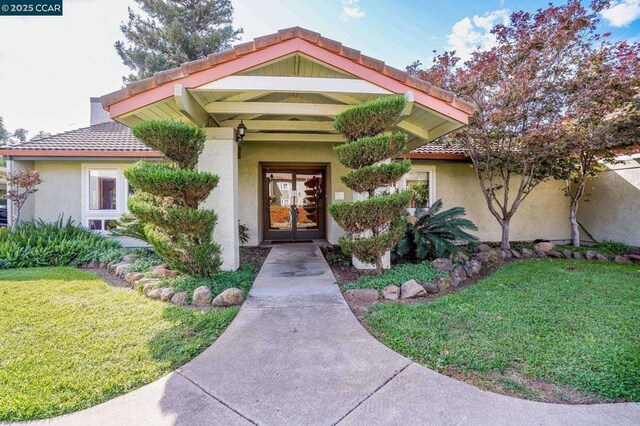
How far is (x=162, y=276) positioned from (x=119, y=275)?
1434 millimetres

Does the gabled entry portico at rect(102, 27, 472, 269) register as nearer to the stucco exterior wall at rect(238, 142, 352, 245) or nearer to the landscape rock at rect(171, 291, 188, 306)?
the landscape rock at rect(171, 291, 188, 306)

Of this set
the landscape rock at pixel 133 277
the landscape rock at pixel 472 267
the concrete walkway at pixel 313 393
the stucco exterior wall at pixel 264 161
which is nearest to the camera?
the concrete walkway at pixel 313 393

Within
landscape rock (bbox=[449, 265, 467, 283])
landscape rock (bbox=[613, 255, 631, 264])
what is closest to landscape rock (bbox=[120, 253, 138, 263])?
landscape rock (bbox=[449, 265, 467, 283])

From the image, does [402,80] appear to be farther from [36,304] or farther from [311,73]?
[36,304]

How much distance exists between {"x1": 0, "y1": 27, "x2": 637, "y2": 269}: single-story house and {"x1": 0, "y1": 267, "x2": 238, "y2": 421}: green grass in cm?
202

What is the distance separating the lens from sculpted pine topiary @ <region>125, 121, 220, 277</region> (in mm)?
4453

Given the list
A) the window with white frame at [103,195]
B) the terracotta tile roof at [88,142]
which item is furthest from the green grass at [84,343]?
the terracotta tile roof at [88,142]

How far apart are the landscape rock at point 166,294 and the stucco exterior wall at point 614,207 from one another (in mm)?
12326

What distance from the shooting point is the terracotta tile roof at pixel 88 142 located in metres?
8.51

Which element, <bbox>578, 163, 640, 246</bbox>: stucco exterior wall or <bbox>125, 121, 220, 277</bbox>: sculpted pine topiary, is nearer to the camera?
<bbox>125, 121, 220, 277</bbox>: sculpted pine topiary

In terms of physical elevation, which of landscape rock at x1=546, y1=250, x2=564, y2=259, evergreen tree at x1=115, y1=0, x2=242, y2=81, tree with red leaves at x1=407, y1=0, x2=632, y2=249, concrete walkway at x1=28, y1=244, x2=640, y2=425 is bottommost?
concrete walkway at x1=28, y1=244, x2=640, y2=425

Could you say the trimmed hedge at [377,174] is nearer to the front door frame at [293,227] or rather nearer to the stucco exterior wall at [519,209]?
the front door frame at [293,227]

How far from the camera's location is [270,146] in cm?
912

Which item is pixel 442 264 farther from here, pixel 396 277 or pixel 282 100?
pixel 282 100
